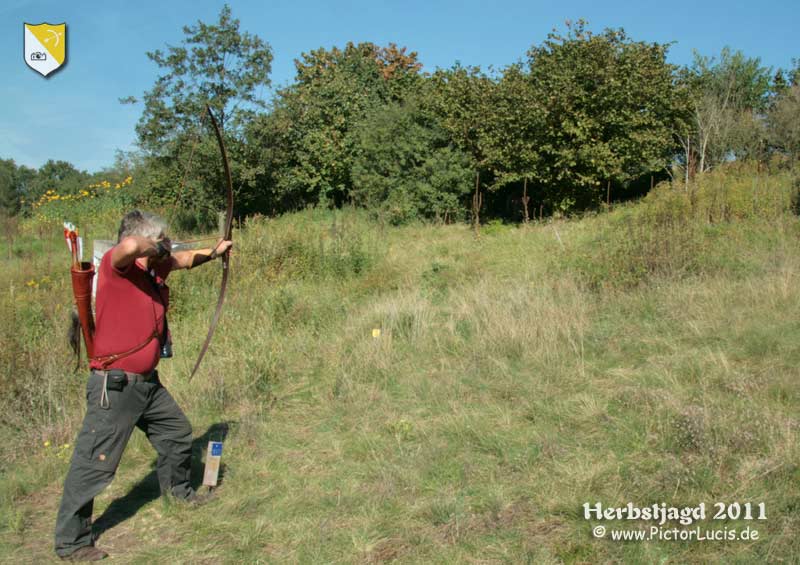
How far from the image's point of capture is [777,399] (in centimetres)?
436

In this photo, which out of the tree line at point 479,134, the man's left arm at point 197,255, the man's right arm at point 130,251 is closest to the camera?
the man's right arm at point 130,251

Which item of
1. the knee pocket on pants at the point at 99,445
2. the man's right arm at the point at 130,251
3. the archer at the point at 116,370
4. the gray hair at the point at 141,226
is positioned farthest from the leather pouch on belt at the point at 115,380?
the gray hair at the point at 141,226

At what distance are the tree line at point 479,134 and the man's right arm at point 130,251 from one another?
461 inches

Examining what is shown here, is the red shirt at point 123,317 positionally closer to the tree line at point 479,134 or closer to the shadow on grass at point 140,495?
the shadow on grass at point 140,495

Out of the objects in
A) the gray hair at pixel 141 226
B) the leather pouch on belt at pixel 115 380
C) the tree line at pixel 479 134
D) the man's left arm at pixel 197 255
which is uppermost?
the tree line at pixel 479 134

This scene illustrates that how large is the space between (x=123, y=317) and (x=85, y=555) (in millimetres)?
1323

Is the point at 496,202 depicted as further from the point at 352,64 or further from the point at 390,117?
the point at 352,64

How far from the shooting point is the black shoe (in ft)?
11.2

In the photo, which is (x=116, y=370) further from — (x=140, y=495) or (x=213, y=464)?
(x=140, y=495)

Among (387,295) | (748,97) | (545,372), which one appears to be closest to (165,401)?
(545,372)

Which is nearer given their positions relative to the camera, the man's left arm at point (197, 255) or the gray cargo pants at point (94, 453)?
the gray cargo pants at point (94, 453)

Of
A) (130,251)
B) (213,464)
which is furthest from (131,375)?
(213,464)

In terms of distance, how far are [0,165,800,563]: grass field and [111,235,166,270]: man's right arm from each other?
1.64 m

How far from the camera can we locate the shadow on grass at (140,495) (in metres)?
3.86
